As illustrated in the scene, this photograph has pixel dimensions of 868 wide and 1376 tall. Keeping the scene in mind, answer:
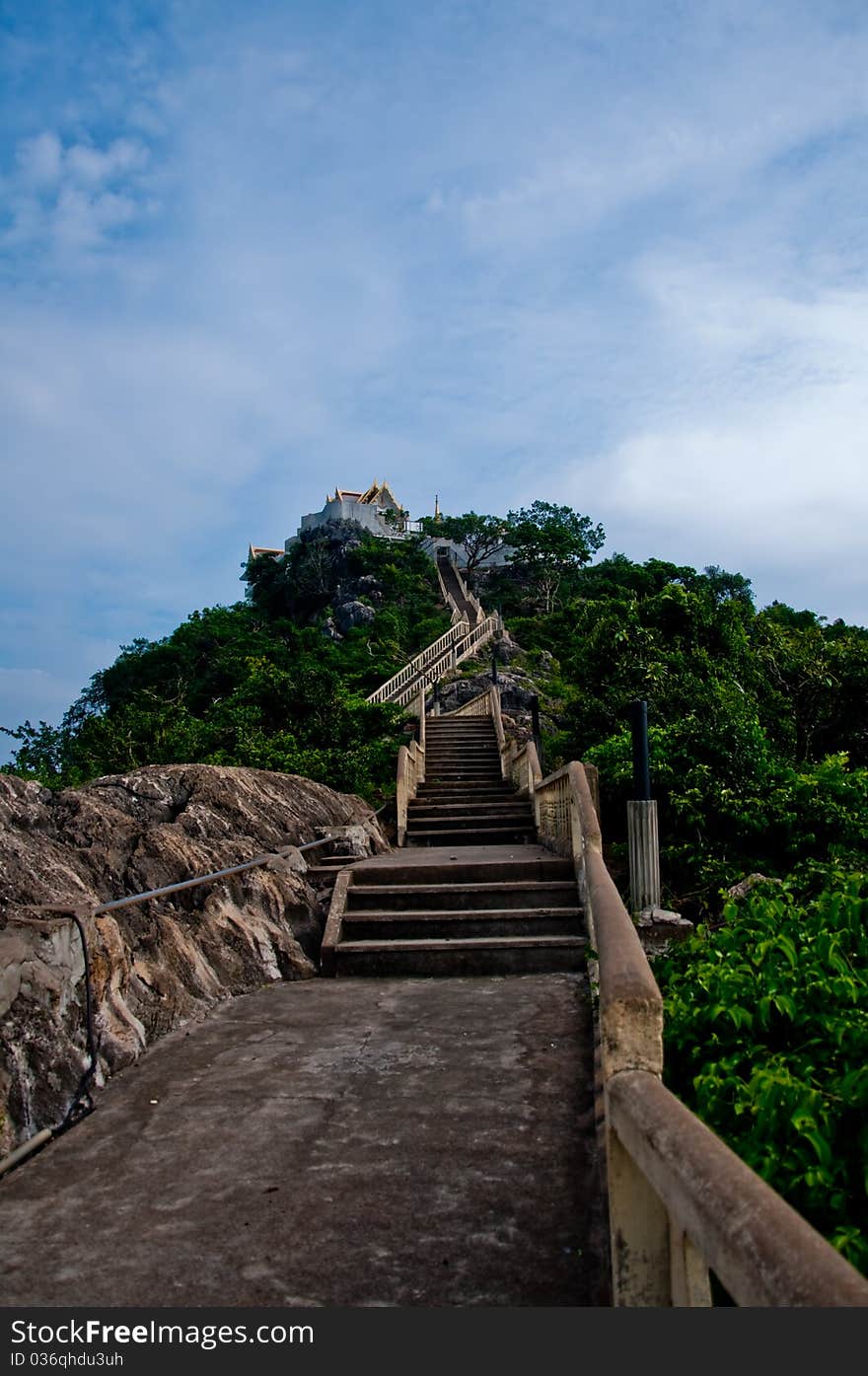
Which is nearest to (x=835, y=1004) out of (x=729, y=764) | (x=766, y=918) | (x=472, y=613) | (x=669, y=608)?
(x=766, y=918)

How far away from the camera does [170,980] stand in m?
4.81

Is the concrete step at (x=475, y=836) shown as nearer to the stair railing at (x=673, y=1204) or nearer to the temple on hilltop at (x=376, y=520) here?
the stair railing at (x=673, y=1204)

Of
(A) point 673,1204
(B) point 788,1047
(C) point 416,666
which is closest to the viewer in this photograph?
(A) point 673,1204

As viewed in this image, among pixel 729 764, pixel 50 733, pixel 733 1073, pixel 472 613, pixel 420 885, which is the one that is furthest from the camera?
pixel 472 613

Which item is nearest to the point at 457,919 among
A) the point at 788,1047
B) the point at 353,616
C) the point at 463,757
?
the point at 788,1047

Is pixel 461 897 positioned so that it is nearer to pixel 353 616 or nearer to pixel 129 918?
pixel 129 918

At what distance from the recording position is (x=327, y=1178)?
3.06 meters

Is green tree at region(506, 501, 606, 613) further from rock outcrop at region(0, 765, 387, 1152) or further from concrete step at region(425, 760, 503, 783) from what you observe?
rock outcrop at region(0, 765, 387, 1152)

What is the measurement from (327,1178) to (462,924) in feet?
11.3

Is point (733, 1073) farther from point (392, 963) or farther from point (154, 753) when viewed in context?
point (154, 753)

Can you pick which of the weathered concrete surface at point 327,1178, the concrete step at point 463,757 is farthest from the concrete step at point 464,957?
the concrete step at point 463,757

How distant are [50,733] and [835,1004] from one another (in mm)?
13930

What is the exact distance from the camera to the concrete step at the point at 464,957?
5926mm

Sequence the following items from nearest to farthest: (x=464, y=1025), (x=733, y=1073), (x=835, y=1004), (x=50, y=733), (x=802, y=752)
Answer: (x=733, y=1073) < (x=835, y=1004) < (x=464, y=1025) < (x=802, y=752) < (x=50, y=733)
